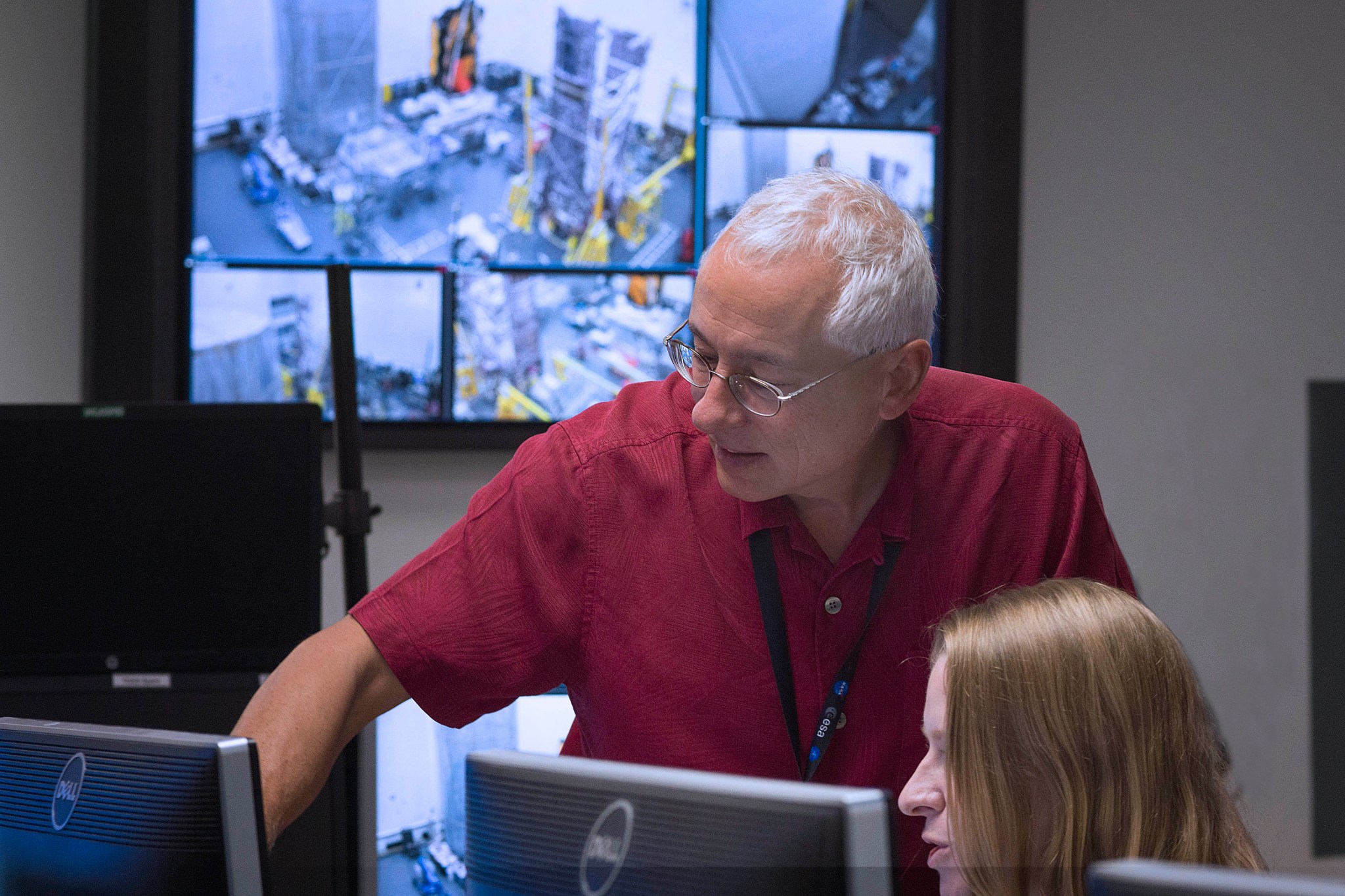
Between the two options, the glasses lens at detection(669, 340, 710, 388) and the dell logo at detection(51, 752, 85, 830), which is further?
the glasses lens at detection(669, 340, 710, 388)

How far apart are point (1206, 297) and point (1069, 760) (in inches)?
75.0

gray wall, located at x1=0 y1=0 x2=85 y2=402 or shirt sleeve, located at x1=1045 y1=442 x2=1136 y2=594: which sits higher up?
gray wall, located at x1=0 y1=0 x2=85 y2=402

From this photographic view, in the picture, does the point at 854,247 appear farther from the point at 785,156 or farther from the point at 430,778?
the point at 785,156

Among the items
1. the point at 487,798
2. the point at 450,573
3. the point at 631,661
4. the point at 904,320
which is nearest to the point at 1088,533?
the point at 904,320

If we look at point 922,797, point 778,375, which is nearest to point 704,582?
point 778,375

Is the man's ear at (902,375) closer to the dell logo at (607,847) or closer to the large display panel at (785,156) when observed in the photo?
the dell logo at (607,847)

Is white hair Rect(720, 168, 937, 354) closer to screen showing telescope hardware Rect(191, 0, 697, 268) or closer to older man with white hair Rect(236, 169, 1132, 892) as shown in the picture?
older man with white hair Rect(236, 169, 1132, 892)

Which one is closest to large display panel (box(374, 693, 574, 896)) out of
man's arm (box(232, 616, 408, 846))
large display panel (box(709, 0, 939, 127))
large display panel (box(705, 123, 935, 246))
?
man's arm (box(232, 616, 408, 846))

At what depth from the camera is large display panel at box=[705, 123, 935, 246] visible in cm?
255

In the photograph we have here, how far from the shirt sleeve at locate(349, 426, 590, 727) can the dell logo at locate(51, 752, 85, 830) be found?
1.57ft

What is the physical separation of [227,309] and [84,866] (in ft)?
5.83

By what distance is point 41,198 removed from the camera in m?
2.34

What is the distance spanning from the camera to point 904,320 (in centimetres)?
129

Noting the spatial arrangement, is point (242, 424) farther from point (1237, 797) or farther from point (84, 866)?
point (1237, 797)
